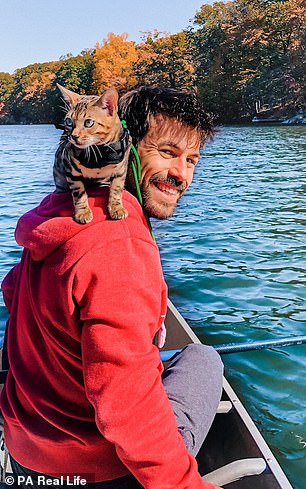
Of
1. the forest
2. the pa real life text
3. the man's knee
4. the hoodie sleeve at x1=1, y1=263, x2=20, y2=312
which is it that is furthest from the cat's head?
the forest

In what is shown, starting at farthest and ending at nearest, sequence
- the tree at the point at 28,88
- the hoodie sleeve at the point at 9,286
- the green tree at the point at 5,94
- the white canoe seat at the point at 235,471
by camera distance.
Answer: the green tree at the point at 5,94 → the tree at the point at 28,88 → the white canoe seat at the point at 235,471 → the hoodie sleeve at the point at 9,286

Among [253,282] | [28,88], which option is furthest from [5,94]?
[253,282]

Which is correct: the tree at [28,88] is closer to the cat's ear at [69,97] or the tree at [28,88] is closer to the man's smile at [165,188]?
the man's smile at [165,188]

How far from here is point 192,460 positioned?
1634 mm

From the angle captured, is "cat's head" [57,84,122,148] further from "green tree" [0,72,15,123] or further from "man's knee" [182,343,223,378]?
"green tree" [0,72,15,123]

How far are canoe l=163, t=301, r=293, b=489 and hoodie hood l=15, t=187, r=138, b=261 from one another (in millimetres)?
1234

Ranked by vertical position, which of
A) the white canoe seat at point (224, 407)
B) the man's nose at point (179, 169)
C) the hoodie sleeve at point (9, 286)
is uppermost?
the man's nose at point (179, 169)

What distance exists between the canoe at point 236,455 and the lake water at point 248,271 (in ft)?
3.44

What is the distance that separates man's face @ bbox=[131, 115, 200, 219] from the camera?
1.99 m

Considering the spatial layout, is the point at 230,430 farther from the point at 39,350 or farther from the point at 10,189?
the point at 10,189

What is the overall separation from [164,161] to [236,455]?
1.34 metres

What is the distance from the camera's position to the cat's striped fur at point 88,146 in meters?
1.63

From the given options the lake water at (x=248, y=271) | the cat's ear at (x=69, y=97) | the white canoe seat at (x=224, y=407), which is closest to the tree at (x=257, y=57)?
the lake water at (x=248, y=271)

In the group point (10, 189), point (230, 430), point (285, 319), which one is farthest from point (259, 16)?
point (230, 430)
